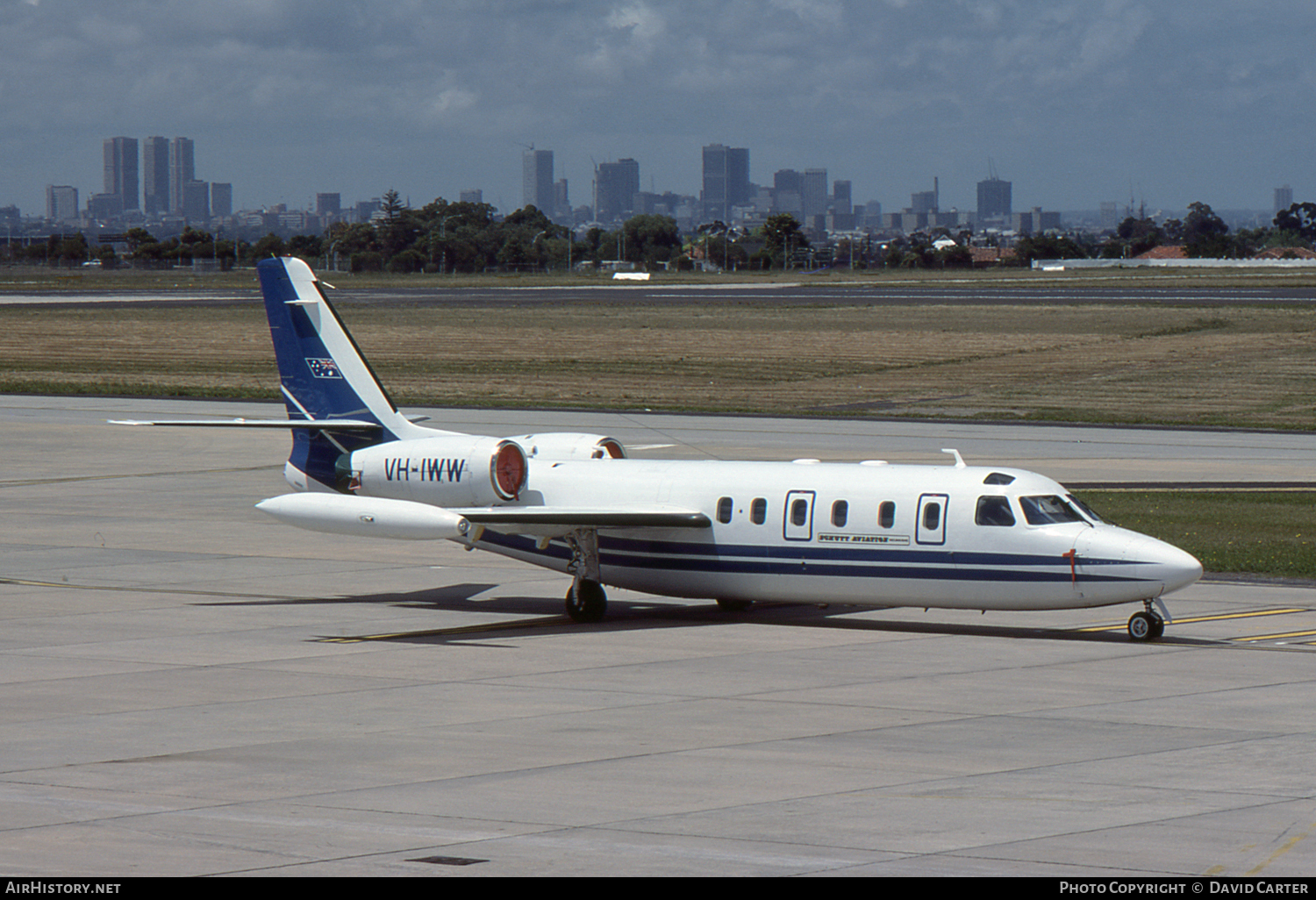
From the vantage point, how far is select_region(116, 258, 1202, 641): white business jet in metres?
27.3

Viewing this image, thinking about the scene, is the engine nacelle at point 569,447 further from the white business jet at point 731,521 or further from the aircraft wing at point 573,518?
the aircraft wing at point 573,518

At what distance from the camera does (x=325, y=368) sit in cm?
3331

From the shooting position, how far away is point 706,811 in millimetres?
16500

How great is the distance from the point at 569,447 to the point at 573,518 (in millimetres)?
3155

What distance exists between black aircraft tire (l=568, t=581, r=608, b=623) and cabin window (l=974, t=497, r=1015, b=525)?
21.8ft

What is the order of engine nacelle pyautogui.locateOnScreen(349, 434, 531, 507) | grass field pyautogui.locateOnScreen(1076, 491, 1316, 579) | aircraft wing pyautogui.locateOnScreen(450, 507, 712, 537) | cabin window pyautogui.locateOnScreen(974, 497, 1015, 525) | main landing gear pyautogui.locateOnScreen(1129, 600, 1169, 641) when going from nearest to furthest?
main landing gear pyautogui.locateOnScreen(1129, 600, 1169, 641) → cabin window pyautogui.locateOnScreen(974, 497, 1015, 525) → aircraft wing pyautogui.locateOnScreen(450, 507, 712, 537) → engine nacelle pyautogui.locateOnScreen(349, 434, 531, 507) → grass field pyautogui.locateOnScreen(1076, 491, 1316, 579)

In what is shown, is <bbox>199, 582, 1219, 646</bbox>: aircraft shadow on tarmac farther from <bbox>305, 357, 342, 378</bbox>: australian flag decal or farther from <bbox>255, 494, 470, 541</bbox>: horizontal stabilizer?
<bbox>305, 357, 342, 378</bbox>: australian flag decal

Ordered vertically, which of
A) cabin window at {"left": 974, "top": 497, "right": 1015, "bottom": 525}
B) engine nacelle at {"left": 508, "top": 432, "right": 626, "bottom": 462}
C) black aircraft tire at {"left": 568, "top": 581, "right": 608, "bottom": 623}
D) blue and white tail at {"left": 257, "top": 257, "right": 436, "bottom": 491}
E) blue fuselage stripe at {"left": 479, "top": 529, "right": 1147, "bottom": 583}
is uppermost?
blue and white tail at {"left": 257, "top": 257, "right": 436, "bottom": 491}

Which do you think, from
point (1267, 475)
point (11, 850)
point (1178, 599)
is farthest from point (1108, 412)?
point (11, 850)

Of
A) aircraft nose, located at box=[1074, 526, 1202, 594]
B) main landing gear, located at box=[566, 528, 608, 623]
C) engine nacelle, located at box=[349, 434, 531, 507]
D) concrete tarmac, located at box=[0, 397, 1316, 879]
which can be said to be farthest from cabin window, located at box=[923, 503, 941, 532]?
engine nacelle, located at box=[349, 434, 531, 507]

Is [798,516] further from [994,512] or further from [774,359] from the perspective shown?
[774,359]

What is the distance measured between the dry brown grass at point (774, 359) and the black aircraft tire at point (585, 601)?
40424 mm

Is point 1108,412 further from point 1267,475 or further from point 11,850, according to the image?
point 11,850
